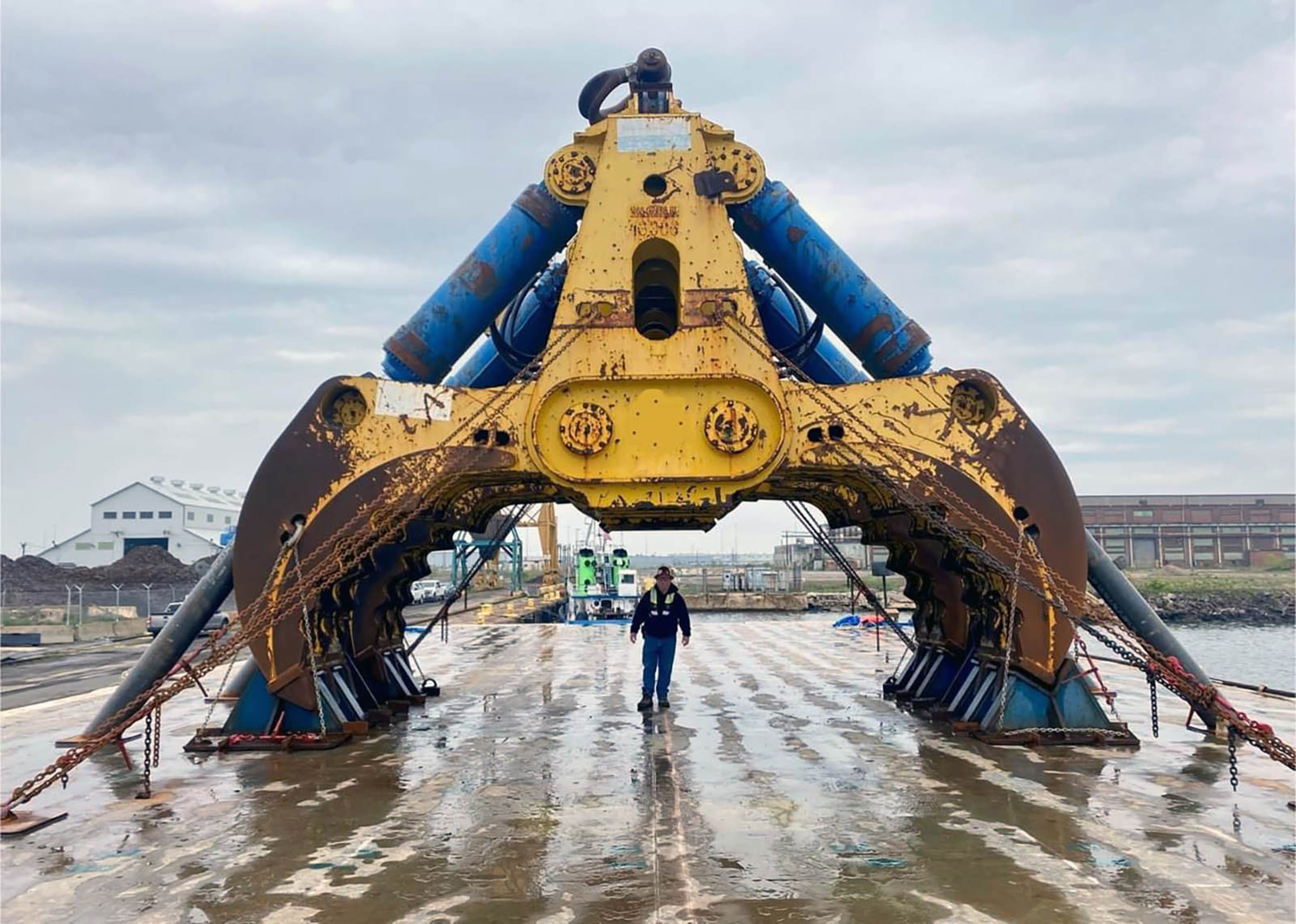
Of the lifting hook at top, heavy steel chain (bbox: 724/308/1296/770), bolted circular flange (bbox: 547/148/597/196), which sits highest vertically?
the lifting hook at top

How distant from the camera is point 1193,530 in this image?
279ft

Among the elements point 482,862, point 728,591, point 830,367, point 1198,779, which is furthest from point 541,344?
point 728,591

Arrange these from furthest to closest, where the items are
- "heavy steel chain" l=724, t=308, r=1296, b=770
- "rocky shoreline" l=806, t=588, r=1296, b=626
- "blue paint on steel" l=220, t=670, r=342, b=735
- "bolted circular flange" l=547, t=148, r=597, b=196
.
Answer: "rocky shoreline" l=806, t=588, r=1296, b=626 → "bolted circular flange" l=547, t=148, r=597, b=196 → "blue paint on steel" l=220, t=670, r=342, b=735 → "heavy steel chain" l=724, t=308, r=1296, b=770

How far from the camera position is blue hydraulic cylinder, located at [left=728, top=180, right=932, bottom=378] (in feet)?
30.4

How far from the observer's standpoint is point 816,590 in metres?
77.5

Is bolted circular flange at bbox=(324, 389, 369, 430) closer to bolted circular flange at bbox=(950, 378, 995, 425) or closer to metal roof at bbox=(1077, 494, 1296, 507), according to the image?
bolted circular flange at bbox=(950, 378, 995, 425)

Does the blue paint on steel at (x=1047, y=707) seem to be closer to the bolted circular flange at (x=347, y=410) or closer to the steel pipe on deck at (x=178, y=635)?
the bolted circular flange at (x=347, y=410)

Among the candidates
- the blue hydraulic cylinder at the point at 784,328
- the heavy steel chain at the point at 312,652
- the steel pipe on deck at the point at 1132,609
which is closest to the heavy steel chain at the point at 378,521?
the heavy steel chain at the point at 312,652

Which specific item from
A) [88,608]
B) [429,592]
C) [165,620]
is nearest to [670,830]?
[165,620]

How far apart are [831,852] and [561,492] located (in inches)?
182

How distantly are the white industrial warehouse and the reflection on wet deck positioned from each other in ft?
Result: 257

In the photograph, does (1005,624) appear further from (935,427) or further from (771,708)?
(771,708)

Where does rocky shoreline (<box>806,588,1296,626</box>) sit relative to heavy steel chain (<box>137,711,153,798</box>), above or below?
below

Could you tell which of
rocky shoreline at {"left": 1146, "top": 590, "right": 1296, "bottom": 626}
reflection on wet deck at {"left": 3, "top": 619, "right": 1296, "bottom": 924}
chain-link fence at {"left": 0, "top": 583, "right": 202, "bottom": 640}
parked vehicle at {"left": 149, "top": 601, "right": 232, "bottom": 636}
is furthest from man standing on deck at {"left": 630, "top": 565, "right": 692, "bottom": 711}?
rocky shoreline at {"left": 1146, "top": 590, "right": 1296, "bottom": 626}
